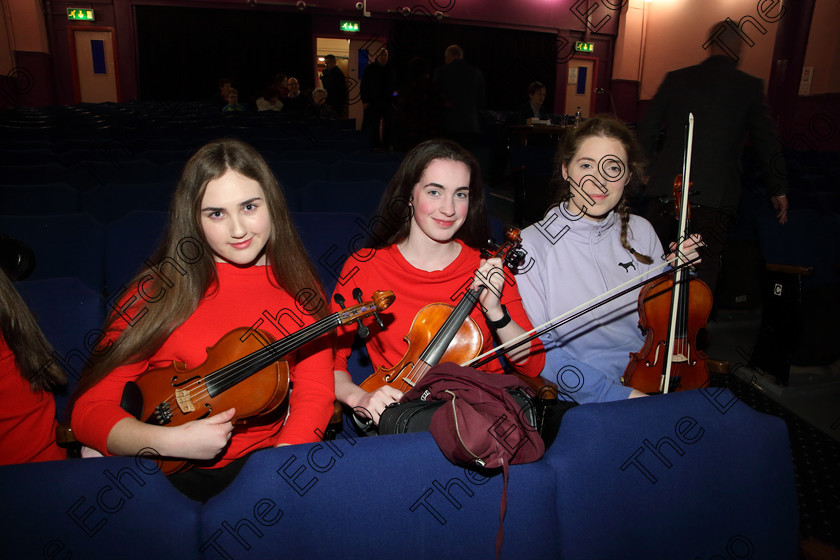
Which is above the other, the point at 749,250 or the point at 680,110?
the point at 680,110

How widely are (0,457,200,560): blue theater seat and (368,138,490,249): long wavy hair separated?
3.30ft

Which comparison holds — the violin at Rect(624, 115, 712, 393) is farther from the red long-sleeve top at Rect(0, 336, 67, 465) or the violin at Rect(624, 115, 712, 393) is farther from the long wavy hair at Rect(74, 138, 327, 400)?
the red long-sleeve top at Rect(0, 336, 67, 465)

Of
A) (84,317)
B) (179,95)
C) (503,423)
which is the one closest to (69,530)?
(503,423)

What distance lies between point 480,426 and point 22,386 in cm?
111

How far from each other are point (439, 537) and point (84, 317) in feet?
3.98

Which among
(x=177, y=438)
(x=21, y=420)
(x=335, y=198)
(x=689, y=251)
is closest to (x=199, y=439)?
(x=177, y=438)

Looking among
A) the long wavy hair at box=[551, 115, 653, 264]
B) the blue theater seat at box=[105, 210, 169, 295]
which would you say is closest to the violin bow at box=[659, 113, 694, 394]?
the long wavy hair at box=[551, 115, 653, 264]

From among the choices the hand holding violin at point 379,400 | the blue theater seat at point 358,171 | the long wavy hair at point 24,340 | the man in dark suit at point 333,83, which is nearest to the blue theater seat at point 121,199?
the blue theater seat at point 358,171

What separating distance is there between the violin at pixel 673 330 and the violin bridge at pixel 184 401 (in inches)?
48.2

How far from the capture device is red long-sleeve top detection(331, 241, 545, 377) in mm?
1521

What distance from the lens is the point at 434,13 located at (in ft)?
37.0

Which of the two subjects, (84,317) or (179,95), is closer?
(84,317)

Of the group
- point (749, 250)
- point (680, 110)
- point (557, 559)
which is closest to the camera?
point (557, 559)

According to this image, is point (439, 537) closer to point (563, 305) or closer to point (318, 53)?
point (563, 305)
